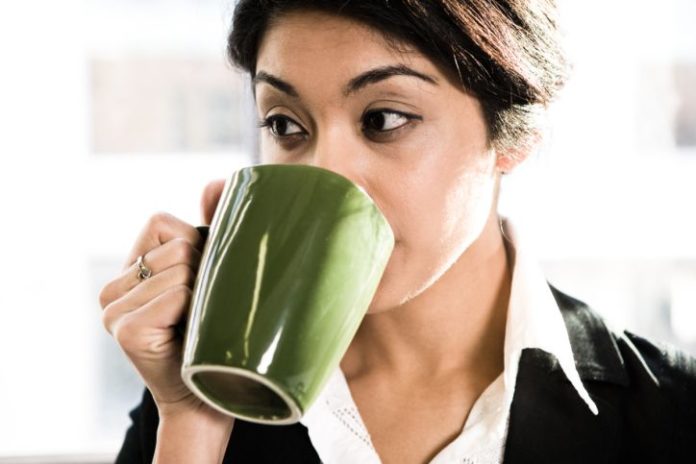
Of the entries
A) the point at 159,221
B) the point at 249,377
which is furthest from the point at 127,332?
the point at 249,377

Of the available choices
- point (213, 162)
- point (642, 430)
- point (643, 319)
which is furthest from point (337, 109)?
point (643, 319)

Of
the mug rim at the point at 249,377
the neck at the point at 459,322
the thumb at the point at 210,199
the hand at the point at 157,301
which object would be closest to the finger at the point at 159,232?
the hand at the point at 157,301

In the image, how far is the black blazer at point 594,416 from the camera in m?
1.10

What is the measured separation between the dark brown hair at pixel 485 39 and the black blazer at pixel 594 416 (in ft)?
0.95

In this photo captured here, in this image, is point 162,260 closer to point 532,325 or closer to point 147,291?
point 147,291

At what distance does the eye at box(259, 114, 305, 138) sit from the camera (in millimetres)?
1073

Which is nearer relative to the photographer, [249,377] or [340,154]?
[249,377]

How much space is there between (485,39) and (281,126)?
0.85 feet

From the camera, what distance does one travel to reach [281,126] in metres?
1.09

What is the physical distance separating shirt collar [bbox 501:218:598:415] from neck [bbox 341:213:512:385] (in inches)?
1.7

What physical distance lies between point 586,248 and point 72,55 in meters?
1.07

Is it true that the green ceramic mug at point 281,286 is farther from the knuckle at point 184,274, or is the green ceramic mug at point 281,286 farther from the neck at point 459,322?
the neck at point 459,322

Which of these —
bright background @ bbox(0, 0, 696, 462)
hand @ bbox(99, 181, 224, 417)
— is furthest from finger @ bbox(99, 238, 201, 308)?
bright background @ bbox(0, 0, 696, 462)

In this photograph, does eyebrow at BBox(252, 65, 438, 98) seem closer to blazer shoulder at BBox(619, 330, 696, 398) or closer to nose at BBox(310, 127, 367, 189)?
nose at BBox(310, 127, 367, 189)
